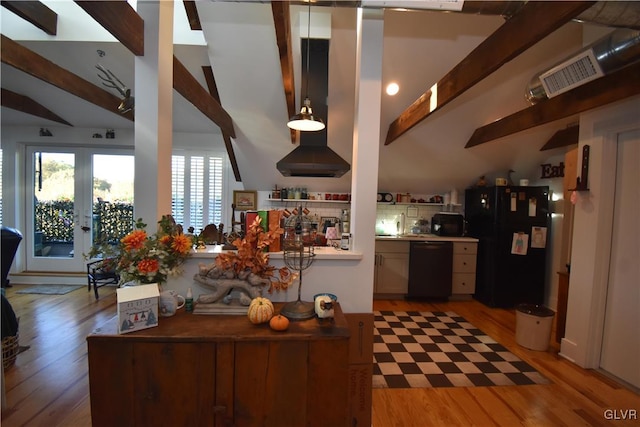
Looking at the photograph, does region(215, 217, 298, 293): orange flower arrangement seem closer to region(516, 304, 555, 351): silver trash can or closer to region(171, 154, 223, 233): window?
region(516, 304, 555, 351): silver trash can

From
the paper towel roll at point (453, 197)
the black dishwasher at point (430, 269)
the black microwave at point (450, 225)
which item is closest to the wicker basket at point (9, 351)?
the black dishwasher at point (430, 269)

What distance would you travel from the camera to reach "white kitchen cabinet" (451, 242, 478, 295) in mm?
4258

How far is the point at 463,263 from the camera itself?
426 cm

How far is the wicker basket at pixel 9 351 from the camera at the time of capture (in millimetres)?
2215

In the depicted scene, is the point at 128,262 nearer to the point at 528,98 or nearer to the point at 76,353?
the point at 76,353

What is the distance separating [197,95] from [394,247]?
3.25 m

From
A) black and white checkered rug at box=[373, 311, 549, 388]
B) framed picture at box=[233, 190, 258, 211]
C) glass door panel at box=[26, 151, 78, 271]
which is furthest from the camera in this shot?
framed picture at box=[233, 190, 258, 211]

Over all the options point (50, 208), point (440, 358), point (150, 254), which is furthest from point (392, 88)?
point (50, 208)

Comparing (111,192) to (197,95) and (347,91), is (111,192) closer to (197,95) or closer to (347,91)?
(197,95)

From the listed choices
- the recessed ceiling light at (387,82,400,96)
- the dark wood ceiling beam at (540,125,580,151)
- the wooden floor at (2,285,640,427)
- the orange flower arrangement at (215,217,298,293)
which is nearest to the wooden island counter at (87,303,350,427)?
the orange flower arrangement at (215,217,298,293)

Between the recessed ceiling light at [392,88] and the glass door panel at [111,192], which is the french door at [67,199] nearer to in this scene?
the glass door panel at [111,192]

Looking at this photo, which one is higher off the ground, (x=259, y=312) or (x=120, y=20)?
(x=120, y=20)

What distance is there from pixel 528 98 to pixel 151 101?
3.31 m

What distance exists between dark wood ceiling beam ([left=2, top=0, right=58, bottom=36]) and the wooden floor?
307 cm
